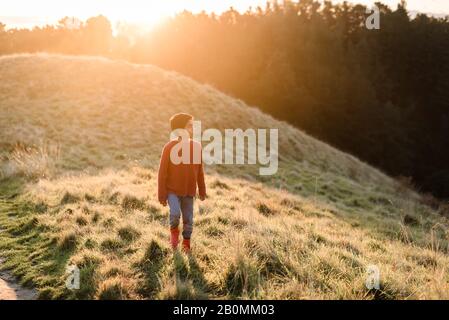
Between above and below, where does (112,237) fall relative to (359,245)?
above

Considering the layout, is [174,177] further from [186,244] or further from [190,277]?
[190,277]

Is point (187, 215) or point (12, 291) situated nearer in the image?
point (12, 291)

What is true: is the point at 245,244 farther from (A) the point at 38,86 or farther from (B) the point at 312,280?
(A) the point at 38,86

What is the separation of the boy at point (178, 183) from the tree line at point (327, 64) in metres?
44.7

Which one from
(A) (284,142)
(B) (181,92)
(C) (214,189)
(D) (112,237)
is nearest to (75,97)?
(B) (181,92)

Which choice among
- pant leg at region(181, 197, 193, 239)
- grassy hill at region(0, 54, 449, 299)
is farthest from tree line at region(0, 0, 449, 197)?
pant leg at region(181, 197, 193, 239)

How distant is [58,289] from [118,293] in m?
1.04

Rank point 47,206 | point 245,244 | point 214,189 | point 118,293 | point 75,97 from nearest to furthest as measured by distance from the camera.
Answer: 1. point 118,293
2. point 245,244
3. point 47,206
4. point 214,189
5. point 75,97

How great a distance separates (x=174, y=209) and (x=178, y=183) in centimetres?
41

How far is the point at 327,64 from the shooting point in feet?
194

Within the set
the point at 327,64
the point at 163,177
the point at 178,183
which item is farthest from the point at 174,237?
the point at 327,64

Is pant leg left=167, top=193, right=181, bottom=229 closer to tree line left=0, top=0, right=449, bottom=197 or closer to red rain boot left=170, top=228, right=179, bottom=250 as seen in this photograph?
red rain boot left=170, top=228, right=179, bottom=250

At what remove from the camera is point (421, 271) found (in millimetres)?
6629

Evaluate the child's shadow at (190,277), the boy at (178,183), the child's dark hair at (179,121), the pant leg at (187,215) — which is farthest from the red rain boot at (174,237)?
the child's dark hair at (179,121)
